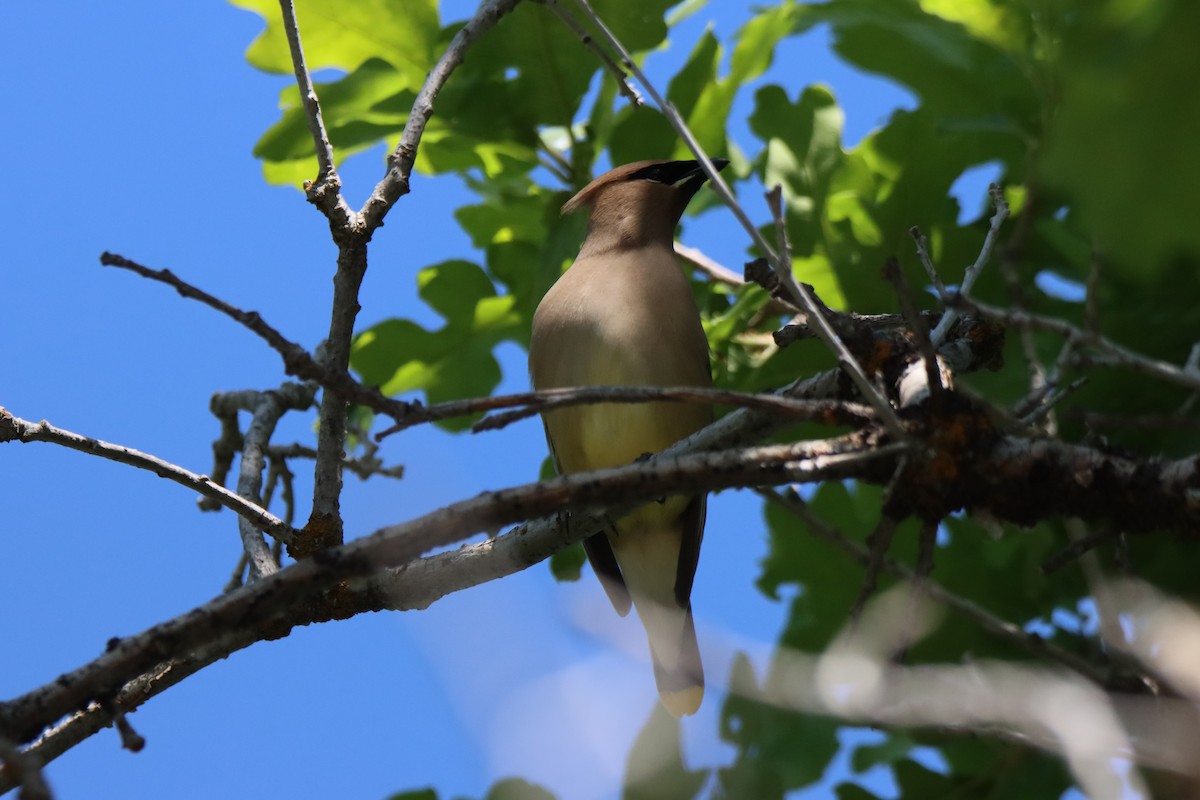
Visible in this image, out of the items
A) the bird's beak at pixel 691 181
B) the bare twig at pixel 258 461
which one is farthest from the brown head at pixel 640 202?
the bare twig at pixel 258 461

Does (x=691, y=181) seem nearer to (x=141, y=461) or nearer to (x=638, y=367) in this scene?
(x=638, y=367)

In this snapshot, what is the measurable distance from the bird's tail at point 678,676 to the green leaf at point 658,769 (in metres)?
1.08

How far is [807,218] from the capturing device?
12.8ft

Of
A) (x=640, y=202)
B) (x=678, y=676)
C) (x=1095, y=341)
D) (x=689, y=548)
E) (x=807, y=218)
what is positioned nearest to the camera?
(x=1095, y=341)

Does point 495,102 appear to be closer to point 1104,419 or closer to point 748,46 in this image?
point 748,46

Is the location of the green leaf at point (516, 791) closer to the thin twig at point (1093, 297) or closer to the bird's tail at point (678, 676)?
the bird's tail at point (678, 676)

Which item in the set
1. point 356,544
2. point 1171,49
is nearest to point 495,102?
point 356,544

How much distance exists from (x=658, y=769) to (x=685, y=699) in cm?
129

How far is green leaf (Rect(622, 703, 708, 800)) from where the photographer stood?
330 centimetres

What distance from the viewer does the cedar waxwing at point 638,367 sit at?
4.24m

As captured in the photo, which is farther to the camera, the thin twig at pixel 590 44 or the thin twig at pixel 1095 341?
the thin twig at pixel 590 44

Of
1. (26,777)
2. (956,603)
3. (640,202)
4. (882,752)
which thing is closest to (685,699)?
(882,752)

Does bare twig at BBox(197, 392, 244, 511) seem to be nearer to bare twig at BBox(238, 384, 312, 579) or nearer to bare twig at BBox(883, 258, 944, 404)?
bare twig at BBox(238, 384, 312, 579)

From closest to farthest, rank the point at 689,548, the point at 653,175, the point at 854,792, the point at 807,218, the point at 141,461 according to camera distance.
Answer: the point at 141,461, the point at 854,792, the point at 807,218, the point at 689,548, the point at 653,175
